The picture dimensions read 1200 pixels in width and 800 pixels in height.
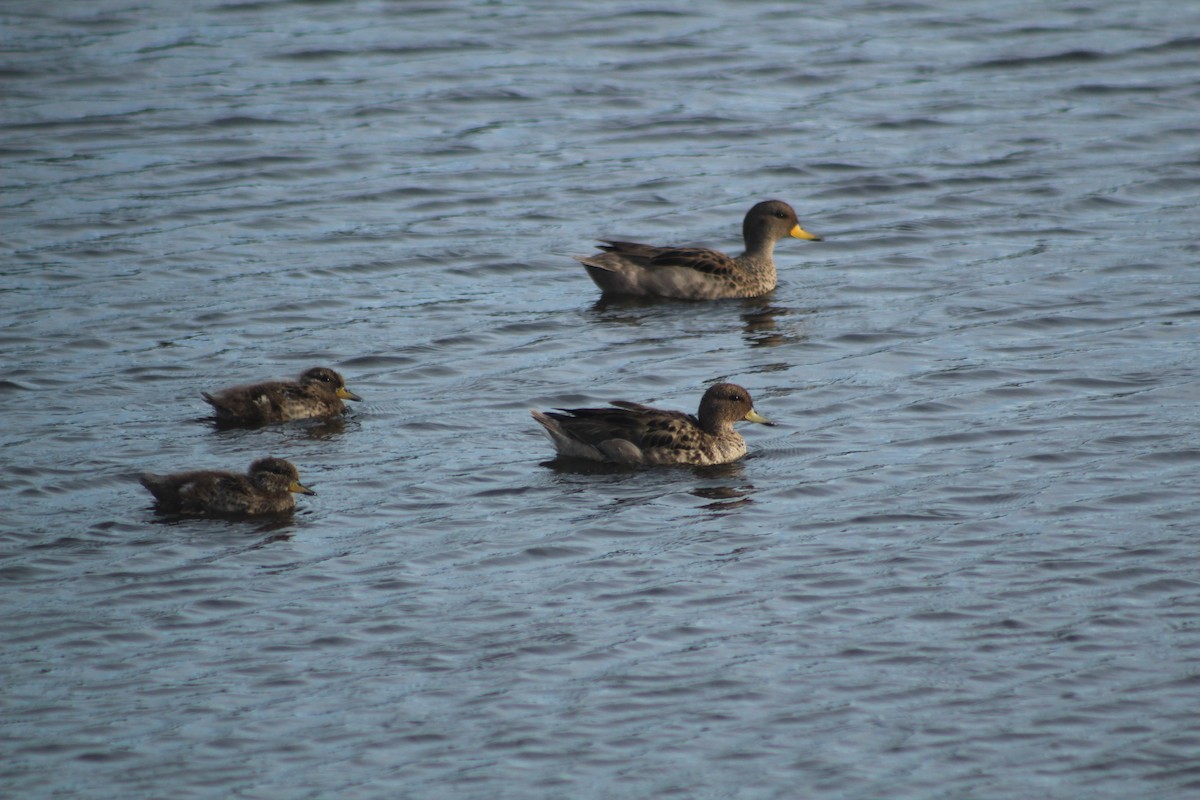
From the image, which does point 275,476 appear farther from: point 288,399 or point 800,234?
point 800,234

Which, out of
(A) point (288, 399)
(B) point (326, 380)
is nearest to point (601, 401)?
(B) point (326, 380)

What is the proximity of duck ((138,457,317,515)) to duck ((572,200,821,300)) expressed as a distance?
17.6ft

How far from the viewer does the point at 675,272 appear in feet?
49.9

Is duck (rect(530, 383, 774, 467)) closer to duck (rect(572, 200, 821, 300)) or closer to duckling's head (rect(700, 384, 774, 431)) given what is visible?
duckling's head (rect(700, 384, 774, 431))

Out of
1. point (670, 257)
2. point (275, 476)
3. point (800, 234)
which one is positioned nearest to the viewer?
Result: point (275, 476)

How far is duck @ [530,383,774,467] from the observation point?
11.0m

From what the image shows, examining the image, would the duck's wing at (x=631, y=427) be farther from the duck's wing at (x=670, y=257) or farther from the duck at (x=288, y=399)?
the duck's wing at (x=670, y=257)

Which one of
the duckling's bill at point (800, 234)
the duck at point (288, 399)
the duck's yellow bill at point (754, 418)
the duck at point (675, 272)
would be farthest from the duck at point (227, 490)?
the duckling's bill at point (800, 234)

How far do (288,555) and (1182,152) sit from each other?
1230 centimetres

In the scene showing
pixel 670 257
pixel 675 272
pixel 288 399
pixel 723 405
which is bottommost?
pixel 723 405

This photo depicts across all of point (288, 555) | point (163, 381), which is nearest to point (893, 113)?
point (163, 381)

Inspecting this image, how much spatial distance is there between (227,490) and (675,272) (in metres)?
5.98

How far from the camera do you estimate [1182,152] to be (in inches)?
727

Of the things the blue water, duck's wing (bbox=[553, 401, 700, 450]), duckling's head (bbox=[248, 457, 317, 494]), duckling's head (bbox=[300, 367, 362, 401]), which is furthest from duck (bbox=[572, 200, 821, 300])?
duckling's head (bbox=[248, 457, 317, 494])
